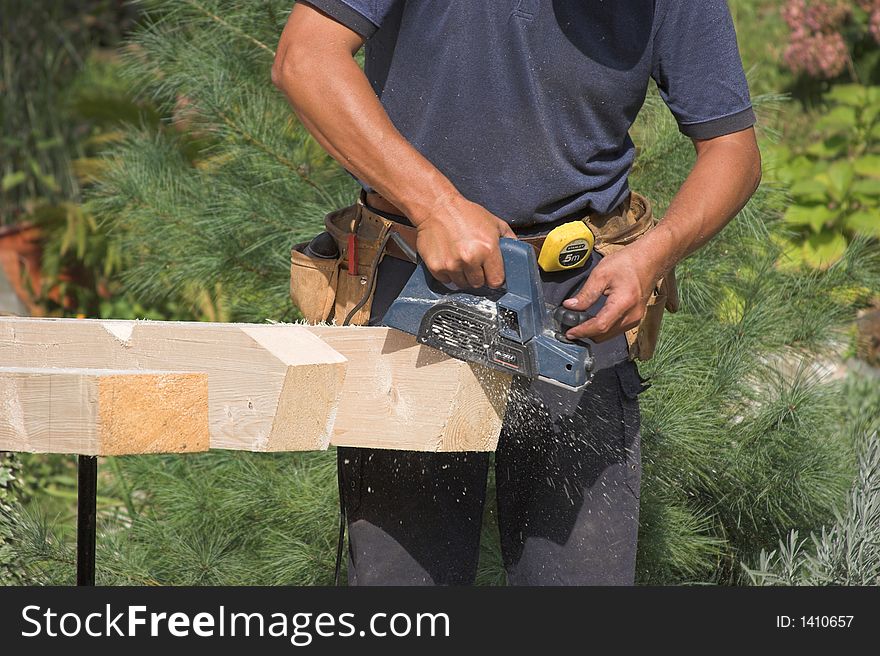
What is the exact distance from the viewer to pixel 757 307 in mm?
3047

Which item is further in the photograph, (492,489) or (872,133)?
(872,133)

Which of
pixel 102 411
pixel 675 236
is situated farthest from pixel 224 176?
pixel 102 411

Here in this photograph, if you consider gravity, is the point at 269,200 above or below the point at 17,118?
above

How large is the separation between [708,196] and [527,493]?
60 cm

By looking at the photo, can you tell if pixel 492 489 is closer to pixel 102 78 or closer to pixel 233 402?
pixel 233 402

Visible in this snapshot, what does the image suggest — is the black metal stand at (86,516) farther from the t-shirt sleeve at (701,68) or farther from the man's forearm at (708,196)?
the t-shirt sleeve at (701,68)

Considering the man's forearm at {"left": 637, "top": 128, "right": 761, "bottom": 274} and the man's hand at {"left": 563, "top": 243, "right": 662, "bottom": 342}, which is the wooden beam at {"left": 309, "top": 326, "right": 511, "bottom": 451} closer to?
the man's hand at {"left": 563, "top": 243, "right": 662, "bottom": 342}

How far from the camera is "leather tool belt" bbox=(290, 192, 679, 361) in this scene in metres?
1.85

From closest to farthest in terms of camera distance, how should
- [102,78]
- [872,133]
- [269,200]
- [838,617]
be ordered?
[838,617] → [269,200] → [872,133] → [102,78]

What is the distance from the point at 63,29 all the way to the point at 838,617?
5.04 metres

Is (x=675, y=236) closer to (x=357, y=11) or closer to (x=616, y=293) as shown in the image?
(x=616, y=293)

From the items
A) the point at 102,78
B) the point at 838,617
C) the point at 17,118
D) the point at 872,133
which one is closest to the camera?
the point at 838,617

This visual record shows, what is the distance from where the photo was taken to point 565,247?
1680 mm

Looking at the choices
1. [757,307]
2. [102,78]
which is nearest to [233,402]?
[757,307]
